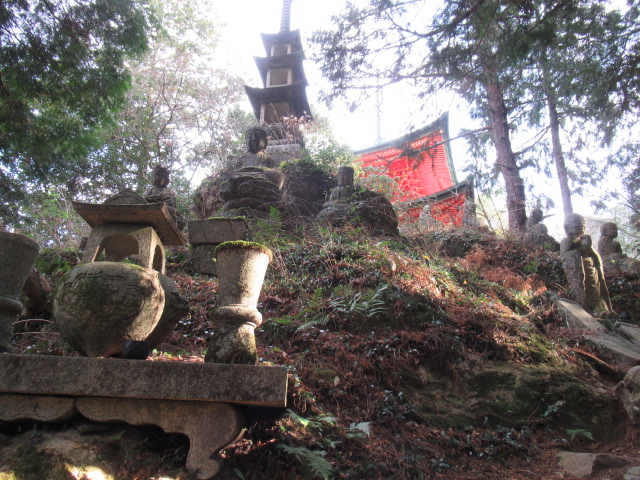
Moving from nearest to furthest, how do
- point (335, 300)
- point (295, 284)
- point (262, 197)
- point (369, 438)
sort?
point (369, 438) < point (335, 300) < point (295, 284) < point (262, 197)

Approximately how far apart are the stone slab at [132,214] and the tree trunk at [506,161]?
9.91 m

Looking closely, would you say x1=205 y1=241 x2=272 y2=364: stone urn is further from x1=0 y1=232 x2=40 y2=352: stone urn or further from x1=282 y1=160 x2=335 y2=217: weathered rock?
x1=282 y1=160 x2=335 y2=217: weathered rock

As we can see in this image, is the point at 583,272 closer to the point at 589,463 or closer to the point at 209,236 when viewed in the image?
the point at 589,463

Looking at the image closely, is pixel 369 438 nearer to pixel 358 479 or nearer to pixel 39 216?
pixel 358 479

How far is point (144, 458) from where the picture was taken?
2.01 m

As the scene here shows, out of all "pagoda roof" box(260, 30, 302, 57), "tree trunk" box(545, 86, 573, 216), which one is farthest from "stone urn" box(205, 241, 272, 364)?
"pagoda roof" box(260, 30, 302, 57)

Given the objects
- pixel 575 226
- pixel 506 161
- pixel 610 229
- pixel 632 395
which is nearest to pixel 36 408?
pixel 632 395

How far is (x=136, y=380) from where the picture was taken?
2.00 metres

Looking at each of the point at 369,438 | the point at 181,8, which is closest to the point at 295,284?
the point at 369,438

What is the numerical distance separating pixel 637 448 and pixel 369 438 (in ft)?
7.43

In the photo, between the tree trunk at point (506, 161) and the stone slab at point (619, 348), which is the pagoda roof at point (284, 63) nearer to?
the tree trunk at point (506, 161)

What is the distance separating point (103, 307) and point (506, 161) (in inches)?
476

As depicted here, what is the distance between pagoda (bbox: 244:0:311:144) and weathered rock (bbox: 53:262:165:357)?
11.7 metres

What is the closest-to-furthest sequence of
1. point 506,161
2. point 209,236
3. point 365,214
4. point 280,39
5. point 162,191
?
point 209,236 < point 365,214 < point 162,191 < point 506,161 < point 280,39
